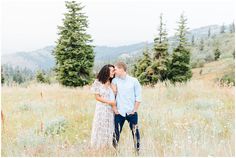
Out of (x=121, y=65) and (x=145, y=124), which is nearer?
(x=121, y=65)

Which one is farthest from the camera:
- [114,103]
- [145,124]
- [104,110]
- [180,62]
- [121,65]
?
[180,62]

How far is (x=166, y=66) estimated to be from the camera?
4219 cm

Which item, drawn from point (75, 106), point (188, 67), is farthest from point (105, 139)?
point (188, 67)

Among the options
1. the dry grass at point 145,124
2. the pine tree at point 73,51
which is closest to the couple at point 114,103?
the dry grass at point 145,124

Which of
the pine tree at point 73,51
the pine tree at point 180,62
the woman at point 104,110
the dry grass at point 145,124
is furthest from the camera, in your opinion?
the pine tree at point 180,62

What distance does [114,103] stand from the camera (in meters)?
7.78

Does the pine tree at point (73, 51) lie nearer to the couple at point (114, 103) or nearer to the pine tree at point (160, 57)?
the pine tree at point (160, 57)

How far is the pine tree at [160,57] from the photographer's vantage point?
137 ft

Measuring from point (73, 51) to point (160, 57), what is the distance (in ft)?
48.9

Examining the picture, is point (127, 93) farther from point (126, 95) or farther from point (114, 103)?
point (114, 103)

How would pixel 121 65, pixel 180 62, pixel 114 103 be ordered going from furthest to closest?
pixel 180 62, pixel 114 103, pixel 121 65

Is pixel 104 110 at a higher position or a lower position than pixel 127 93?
lower

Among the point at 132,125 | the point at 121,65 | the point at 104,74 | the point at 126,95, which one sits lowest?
the point at 132,125

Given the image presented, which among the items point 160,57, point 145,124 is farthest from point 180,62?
point 145,124
